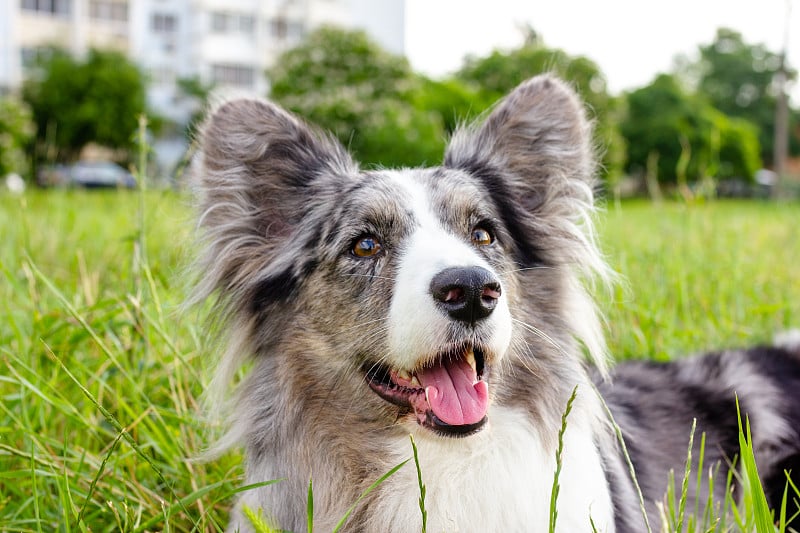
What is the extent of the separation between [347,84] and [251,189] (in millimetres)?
25216

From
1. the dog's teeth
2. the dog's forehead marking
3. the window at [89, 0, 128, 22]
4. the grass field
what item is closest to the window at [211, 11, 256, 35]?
the window at [89, 0, 128, 22]

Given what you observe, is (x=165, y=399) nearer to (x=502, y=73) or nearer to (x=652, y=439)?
(x=652, y=439)

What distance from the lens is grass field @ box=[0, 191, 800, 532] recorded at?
2.87m

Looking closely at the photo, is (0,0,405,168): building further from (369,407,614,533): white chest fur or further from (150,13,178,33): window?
(369,407,614,533): white chest fur

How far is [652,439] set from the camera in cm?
329

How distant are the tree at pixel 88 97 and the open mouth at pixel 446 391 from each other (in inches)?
1607

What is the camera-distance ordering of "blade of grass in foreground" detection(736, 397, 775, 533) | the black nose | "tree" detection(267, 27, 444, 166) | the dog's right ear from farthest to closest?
"tree" detection(267, 27, 444, 166) → the dog's right ear → the black nose → "blade of grass in foreground" detection(736, 397, 775, 533)

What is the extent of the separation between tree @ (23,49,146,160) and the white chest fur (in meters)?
40.9

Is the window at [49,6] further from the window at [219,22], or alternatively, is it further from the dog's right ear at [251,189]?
the dog's right ear at [251,189]

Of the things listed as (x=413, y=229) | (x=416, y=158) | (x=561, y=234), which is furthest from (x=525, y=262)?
(x=416, y=158)

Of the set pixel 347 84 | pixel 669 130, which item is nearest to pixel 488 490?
pixel 347 84

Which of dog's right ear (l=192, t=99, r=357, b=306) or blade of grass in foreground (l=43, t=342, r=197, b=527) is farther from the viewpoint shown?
dog's right ear (l=192, t=99, r=357, b=306)

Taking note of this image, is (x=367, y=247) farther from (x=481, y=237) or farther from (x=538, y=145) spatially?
(x=538, y=145)

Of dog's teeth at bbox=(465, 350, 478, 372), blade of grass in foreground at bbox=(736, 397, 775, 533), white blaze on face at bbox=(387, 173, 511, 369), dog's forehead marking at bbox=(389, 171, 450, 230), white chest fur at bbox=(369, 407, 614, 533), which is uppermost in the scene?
dog's forehead marking at bbox=(389, 171, 450, 230)
